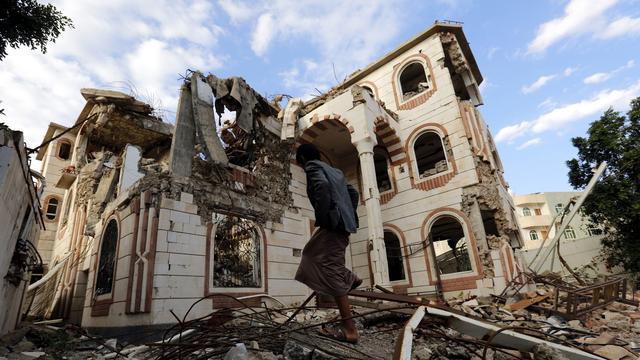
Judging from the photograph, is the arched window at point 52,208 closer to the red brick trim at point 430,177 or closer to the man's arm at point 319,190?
the red brick trim at point 430,177

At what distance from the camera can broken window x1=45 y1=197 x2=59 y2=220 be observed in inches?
711

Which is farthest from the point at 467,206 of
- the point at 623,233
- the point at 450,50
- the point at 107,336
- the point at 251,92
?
the point at 107,336

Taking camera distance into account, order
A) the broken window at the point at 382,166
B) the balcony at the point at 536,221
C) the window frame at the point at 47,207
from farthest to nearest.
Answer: the balcony at the point at 536,221
the window frame at the point at 47,207
the broken window at the point at 382,166

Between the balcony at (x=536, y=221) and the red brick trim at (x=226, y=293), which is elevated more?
the balcony at (x=536, y=221)

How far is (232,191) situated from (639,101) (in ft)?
58.5

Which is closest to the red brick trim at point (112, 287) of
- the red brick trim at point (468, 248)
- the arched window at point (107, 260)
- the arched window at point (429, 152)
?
the arched window at point (107, 260)

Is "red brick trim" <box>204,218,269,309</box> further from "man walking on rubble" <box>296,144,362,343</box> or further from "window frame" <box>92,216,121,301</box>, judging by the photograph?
"man walking on rubble" <box>296,144,362,343</box>

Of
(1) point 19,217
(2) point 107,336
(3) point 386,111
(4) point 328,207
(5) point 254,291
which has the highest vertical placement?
(3) point 386,111

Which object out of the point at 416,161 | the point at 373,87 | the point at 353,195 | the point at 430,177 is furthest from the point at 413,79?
the point at 353,195

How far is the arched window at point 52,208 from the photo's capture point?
18.0 metres

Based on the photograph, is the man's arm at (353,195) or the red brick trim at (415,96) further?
the red brick trim at (415,96)

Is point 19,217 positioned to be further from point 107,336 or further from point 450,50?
point 450,50

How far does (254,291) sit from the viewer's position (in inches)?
328

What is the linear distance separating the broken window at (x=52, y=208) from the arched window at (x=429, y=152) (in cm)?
1999
